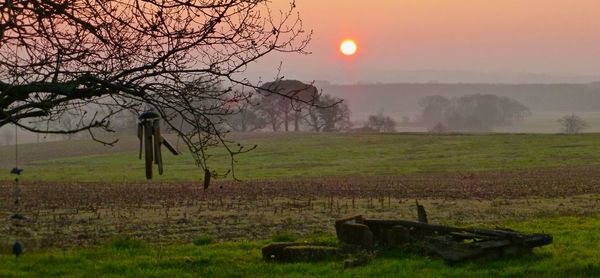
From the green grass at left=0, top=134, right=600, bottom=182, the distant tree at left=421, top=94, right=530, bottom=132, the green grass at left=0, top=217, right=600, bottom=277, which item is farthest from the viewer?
the distant tree at left=421, top=94, right=530, bottom=132

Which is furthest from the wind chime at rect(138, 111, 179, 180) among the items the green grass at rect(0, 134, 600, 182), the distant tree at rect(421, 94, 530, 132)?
the distant tree at rect(421, 94, 530, 132)

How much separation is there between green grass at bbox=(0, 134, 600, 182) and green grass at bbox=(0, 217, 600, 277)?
32.8 m

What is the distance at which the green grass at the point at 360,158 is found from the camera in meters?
51.8

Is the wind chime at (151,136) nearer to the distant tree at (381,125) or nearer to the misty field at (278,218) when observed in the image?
the misty field at (278,218)

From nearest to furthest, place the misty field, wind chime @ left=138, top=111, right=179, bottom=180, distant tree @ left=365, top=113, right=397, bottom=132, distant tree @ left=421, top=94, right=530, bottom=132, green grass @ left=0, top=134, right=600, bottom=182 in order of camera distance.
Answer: wind chime @ left=138, top=111, right=179, bottom=180 → the misty field → green grass @ left=0, top=134, right=600, bottom=182 → distant tree @ left=365, top=113, right=397, bottom=132 → distant tree @ left=421, top=94, right=530, bottom=132

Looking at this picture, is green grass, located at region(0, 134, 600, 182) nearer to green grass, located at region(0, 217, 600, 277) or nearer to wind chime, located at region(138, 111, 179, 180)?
green grass, located at region(0, 217, 600, 277)

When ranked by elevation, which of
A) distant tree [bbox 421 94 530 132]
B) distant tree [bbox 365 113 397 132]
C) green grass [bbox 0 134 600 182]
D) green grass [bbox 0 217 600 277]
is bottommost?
green grass [bbox 0 217 600 277]

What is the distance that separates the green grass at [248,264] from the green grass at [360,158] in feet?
108

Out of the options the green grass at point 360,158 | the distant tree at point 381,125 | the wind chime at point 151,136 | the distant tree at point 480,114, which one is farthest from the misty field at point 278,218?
the distant tree at point 480,114

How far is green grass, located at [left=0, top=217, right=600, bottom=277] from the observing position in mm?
10695

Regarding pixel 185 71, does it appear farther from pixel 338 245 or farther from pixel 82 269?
pixel 338 245

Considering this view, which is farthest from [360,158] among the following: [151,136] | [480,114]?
[480,114]

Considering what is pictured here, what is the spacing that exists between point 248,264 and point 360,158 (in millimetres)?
55402

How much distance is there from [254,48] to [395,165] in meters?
47.8
